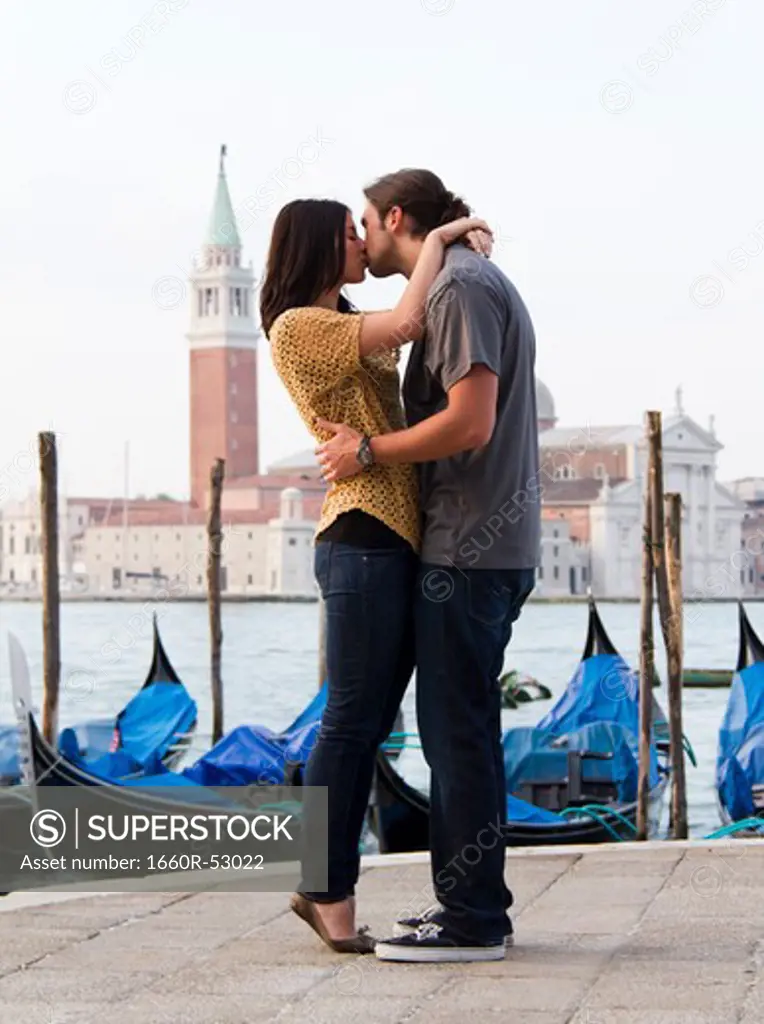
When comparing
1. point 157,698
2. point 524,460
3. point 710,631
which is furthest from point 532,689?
point 710,631

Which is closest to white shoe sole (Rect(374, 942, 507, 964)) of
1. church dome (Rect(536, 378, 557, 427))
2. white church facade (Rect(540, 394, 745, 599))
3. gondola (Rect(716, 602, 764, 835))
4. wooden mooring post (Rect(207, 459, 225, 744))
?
gondola (Rect(716, 602, 764, 835))

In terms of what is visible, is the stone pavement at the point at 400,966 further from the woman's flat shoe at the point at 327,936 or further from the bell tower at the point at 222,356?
the bell tower at the point at 222,356

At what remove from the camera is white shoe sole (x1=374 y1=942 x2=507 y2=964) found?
1595mm

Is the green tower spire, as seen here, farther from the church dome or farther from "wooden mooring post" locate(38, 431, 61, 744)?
"wooden mooring post" locate(38, 431, 61, 744)

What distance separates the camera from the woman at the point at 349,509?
63.2 inches

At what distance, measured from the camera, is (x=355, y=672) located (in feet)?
5.28

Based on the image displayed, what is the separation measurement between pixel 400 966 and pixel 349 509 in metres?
0.36

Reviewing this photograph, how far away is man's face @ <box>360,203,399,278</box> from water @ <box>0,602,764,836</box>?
15.6 feet

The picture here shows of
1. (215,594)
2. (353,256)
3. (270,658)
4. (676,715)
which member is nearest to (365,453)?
(353,256)

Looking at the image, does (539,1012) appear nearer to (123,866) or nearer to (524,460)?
(524,460)

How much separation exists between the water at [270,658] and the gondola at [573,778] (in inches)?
24.3

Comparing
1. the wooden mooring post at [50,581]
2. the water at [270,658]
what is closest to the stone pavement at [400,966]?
the wooden mooring post at [50,581]

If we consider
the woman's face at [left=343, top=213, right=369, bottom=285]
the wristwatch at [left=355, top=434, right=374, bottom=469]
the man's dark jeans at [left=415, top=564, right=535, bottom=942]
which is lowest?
the man's dark jeans at [left=415, top=564, right=535, bottom=942]

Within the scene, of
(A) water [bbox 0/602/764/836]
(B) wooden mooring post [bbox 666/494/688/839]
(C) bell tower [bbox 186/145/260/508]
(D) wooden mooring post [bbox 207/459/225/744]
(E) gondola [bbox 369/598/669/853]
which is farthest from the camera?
(C) bell tower [bbox 186/145/260/508]
